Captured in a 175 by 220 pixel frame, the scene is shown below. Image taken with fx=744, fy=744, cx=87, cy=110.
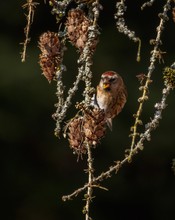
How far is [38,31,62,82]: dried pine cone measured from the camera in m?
1.34

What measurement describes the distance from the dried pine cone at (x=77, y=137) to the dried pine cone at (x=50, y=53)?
0.11m

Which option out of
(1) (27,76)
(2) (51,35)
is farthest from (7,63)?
(2) (51,35)

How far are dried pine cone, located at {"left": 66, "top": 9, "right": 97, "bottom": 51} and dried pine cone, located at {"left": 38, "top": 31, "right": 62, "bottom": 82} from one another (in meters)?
0.03

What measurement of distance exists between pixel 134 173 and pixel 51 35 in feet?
15.5

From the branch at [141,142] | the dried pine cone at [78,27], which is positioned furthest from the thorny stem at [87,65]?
the branch at [141,142]

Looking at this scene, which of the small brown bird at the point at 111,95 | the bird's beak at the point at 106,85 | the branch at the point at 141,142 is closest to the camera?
the branch at the point at 141,142

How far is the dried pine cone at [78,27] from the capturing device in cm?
132

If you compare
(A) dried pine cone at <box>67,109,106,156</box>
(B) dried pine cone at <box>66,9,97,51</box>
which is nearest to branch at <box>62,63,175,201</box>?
(A) dried pine cone at <box>67,109,106,156</box>

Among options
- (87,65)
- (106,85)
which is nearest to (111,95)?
(106,85)

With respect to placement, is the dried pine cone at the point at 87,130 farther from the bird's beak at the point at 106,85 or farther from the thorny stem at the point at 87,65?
the bird's beak at the point at 106,85

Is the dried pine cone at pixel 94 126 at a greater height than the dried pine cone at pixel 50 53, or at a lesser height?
lesser

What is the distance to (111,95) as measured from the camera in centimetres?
149

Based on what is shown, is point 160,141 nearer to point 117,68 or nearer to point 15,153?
point 117,68

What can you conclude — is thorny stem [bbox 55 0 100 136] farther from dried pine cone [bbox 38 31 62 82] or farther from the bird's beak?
the bird's beak
